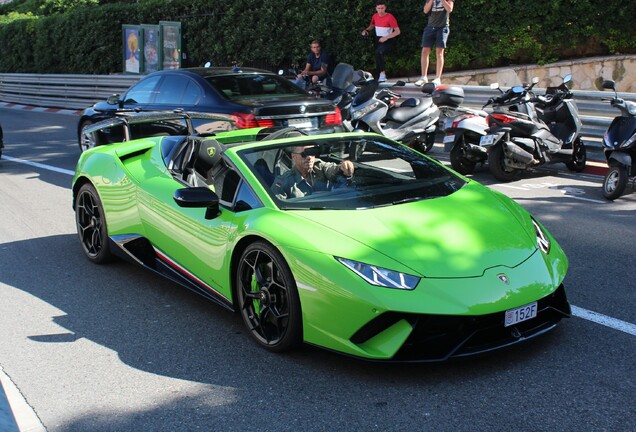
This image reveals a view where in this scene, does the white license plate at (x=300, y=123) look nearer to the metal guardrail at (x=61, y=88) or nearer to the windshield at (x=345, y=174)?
the windshield at (x=345, y=174)

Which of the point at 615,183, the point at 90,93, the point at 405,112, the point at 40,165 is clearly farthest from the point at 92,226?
the point at 90,93

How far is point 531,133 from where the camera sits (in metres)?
10.1

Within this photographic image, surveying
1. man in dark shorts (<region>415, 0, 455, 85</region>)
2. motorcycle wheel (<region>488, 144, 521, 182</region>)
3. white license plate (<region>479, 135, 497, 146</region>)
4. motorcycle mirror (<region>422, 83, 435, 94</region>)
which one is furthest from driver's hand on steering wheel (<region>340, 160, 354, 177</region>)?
man in dark shorts (<region>415, 0, 455, 85</region>)

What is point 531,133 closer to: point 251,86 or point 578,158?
point 578,158

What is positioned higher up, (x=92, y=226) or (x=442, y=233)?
(x=442, y=233)

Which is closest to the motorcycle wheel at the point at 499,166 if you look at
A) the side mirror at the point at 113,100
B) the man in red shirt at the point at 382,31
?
the side mirror at the point at 113,100

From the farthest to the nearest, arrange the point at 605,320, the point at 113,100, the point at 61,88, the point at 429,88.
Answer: the point at 61,88
the point at 429,88
the point at 113,100
the point at 605,320

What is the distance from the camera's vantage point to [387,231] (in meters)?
4.52

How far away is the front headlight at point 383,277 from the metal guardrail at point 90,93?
8.03m

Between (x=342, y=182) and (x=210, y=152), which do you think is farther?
(x=210, y=152)

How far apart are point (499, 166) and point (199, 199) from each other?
596 cm

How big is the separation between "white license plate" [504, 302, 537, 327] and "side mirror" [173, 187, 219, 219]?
2.02 meters

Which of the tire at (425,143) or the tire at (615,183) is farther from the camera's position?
the tire at (425,143)

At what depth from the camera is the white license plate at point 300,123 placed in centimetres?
1027
